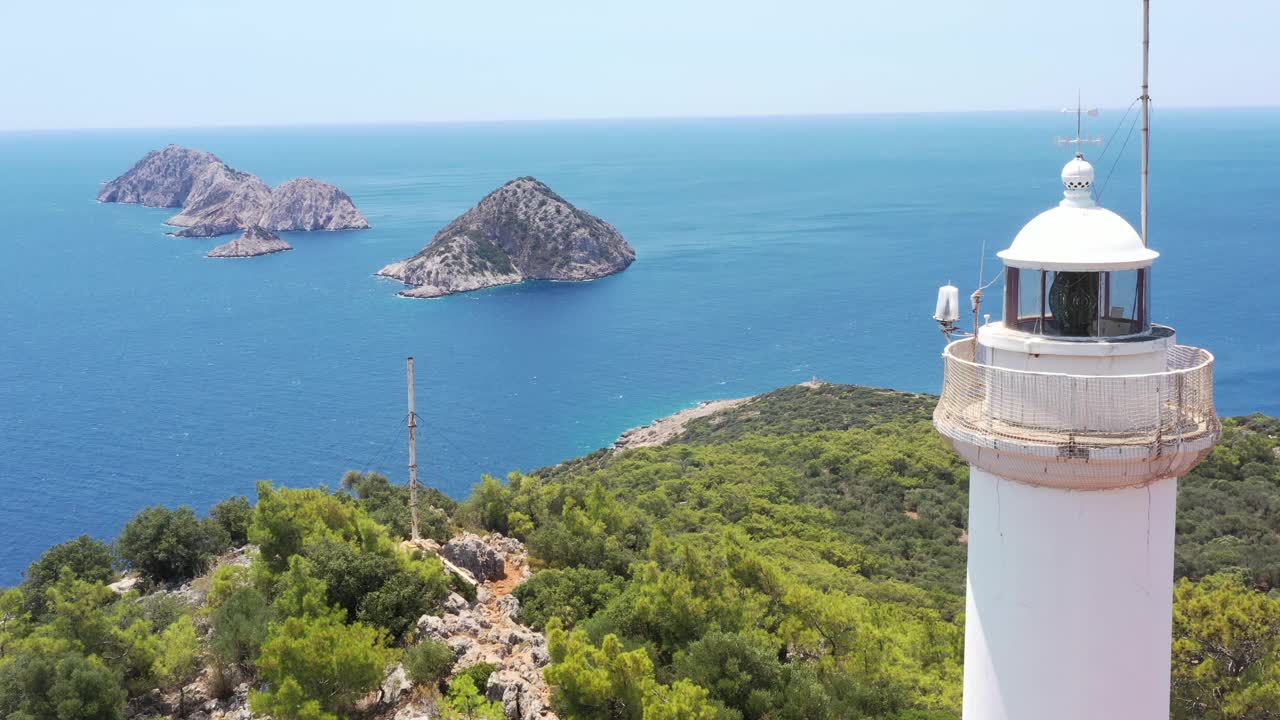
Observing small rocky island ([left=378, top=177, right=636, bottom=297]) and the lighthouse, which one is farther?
small rocky island ([left=378, top=177, right=636, bottom=297])

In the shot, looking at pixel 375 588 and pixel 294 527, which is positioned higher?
pixel 294 527

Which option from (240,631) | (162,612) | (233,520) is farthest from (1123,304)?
(233,520)

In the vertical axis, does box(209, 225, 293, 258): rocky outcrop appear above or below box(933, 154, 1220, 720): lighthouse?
below

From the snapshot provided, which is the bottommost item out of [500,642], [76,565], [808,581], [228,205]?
[808,581]

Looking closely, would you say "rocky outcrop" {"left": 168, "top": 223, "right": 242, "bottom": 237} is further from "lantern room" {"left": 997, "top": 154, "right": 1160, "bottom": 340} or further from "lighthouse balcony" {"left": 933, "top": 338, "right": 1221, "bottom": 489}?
"lighthouse balcony" {"left": 933, "top": 338, "right": 1221, "bottom": 489}

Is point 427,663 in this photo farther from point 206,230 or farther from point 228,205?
point 228,205

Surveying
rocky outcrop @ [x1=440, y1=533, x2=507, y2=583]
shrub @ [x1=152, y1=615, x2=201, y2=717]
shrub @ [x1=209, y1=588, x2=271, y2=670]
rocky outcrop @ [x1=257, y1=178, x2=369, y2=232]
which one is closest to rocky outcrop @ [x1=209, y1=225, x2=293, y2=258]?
rocky outcrop @ [x1=257, y1=178, x2=369, y2=232]
